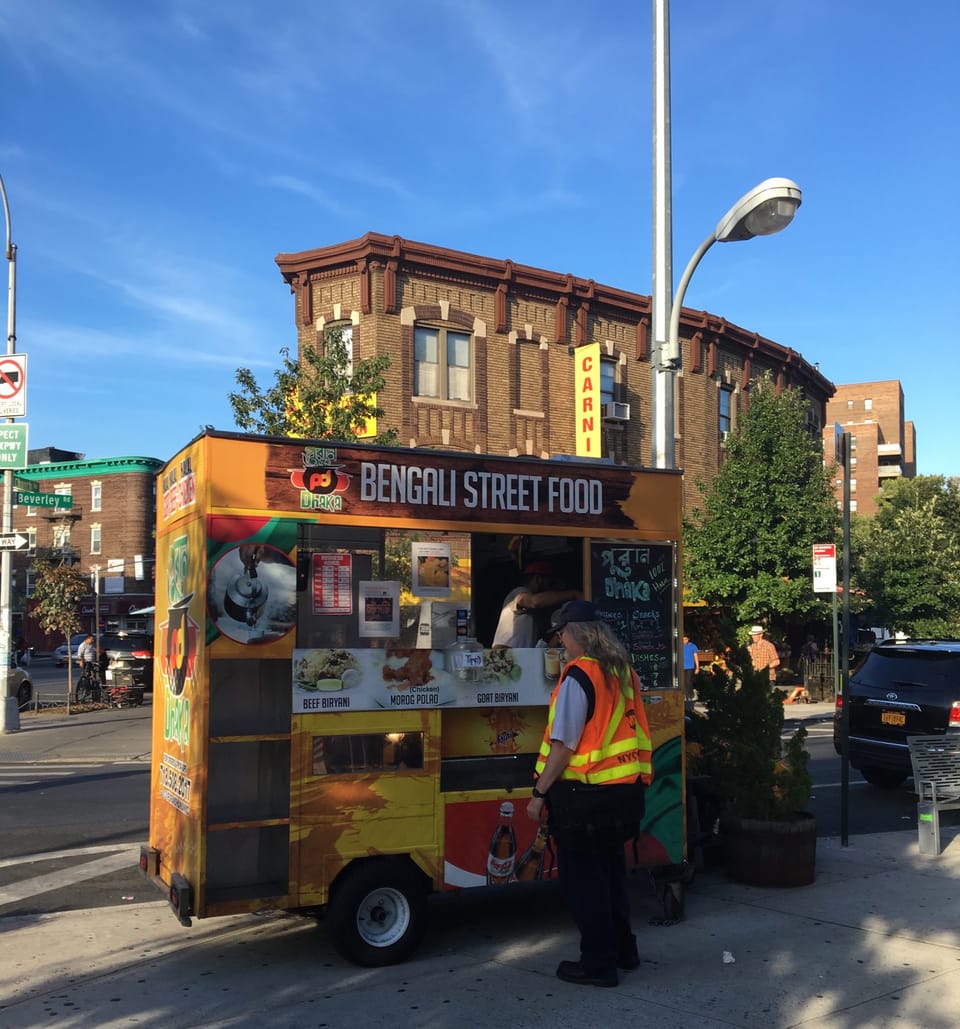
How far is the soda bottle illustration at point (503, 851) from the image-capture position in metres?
6.01

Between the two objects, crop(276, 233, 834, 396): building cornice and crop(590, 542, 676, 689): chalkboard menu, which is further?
crop(276, 233, 834, 396): building cornice

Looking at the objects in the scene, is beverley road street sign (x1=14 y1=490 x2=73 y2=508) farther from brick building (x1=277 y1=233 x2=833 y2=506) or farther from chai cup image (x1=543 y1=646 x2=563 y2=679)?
chai cup image (x1=543 y1=646 x2=563 y2=679)

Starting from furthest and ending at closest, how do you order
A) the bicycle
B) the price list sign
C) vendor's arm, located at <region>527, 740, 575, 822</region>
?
the bicycle
the price list sign
vendor's arm, located at <region>527, 740, 575, 822</region>

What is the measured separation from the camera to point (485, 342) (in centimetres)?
2572

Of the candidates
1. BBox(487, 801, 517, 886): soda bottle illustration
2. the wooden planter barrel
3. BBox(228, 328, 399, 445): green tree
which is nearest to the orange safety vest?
BBox(487, 801, 517, 886): soda bottle illustration

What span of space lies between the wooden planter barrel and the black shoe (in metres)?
2.28

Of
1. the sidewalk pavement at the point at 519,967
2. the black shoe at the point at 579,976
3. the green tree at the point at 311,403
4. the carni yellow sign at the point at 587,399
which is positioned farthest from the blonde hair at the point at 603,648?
the carni yellow sign at the point at 587,399

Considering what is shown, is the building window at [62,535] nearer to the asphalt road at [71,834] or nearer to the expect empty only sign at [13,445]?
the expect empty only sign at [13,445]

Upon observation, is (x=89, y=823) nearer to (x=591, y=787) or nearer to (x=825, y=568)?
(x=591, y=787)

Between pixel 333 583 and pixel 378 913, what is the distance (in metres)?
1.79

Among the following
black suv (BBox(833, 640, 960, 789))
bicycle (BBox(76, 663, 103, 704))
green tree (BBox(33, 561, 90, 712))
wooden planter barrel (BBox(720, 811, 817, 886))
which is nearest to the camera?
wooden planter barrel (BBox(720, 811, 817, 886))

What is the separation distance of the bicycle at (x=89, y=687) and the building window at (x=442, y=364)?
32.5 feet

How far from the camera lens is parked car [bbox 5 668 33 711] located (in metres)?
19.2

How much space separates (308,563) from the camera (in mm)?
5879
